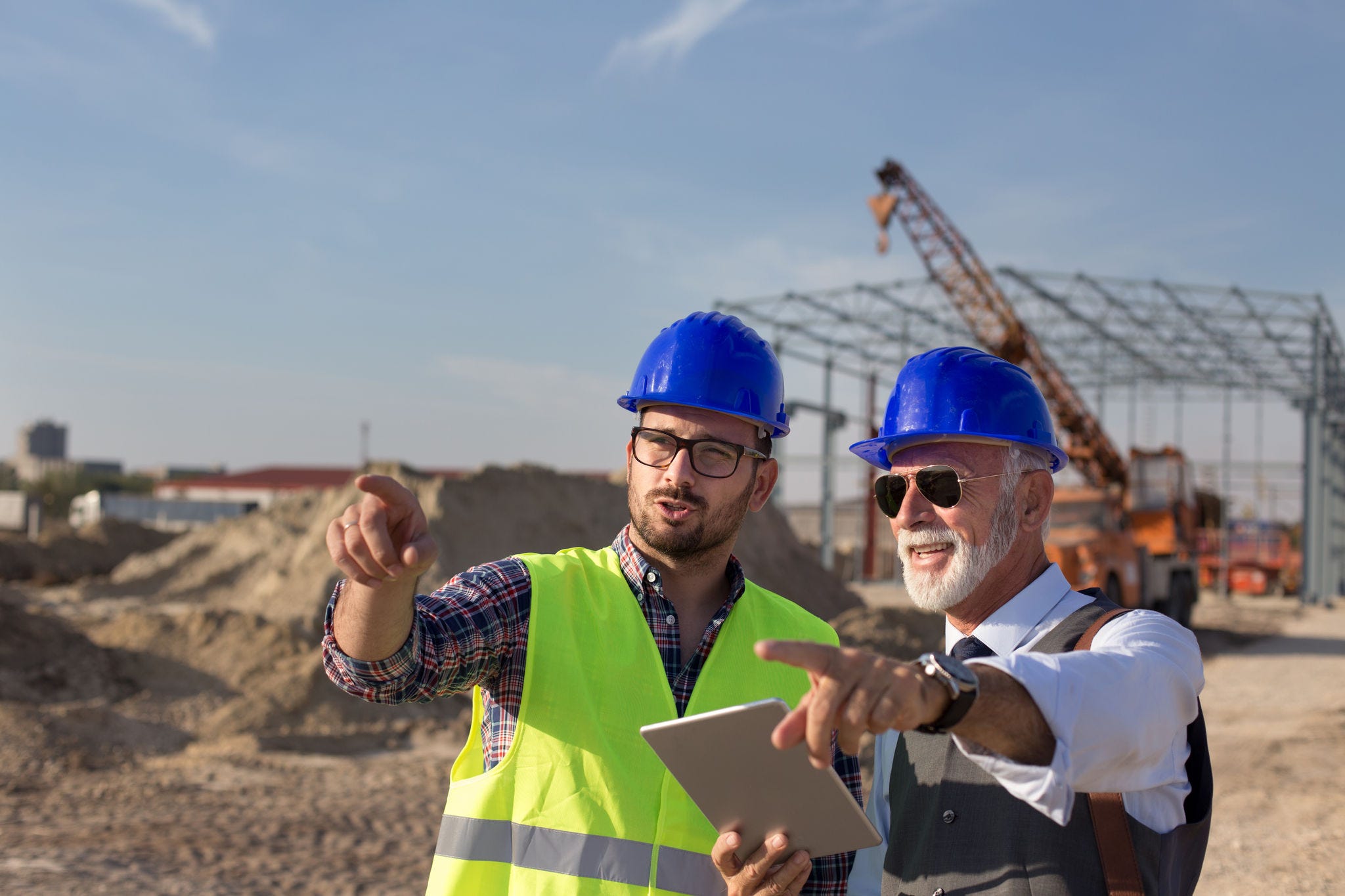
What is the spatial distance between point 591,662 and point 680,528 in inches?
14.7

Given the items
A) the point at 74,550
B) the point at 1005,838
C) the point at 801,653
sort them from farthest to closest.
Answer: the point at 74,550, the point at 1005,838, the point at 801,653

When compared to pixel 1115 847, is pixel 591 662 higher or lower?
higher

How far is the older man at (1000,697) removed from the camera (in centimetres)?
124

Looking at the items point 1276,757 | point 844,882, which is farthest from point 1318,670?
point 844,882

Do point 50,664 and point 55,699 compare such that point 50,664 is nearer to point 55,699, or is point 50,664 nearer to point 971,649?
point 55,699

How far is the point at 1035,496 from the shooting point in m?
2.13

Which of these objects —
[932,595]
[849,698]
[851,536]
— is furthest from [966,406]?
[851,536]

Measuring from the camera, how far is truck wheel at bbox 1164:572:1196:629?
704 inches

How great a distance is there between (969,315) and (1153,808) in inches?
813

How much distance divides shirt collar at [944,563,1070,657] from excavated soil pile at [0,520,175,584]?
24.1 metres

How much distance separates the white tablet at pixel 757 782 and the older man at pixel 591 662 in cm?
7

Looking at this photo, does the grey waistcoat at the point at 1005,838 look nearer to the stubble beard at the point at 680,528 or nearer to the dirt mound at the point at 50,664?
the stubble beard at the point at 680,528

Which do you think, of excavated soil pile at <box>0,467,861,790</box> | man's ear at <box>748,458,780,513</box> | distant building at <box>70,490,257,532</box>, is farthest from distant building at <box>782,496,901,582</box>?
distant building at <box>70,490,257,532</box>

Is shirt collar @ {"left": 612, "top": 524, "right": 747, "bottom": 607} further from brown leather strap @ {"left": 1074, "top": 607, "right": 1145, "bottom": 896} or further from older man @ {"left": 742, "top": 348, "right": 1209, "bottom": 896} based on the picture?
brown leather strap @ {"left": 1074, "top": 607, "right": 1145, "bottom": 896}
